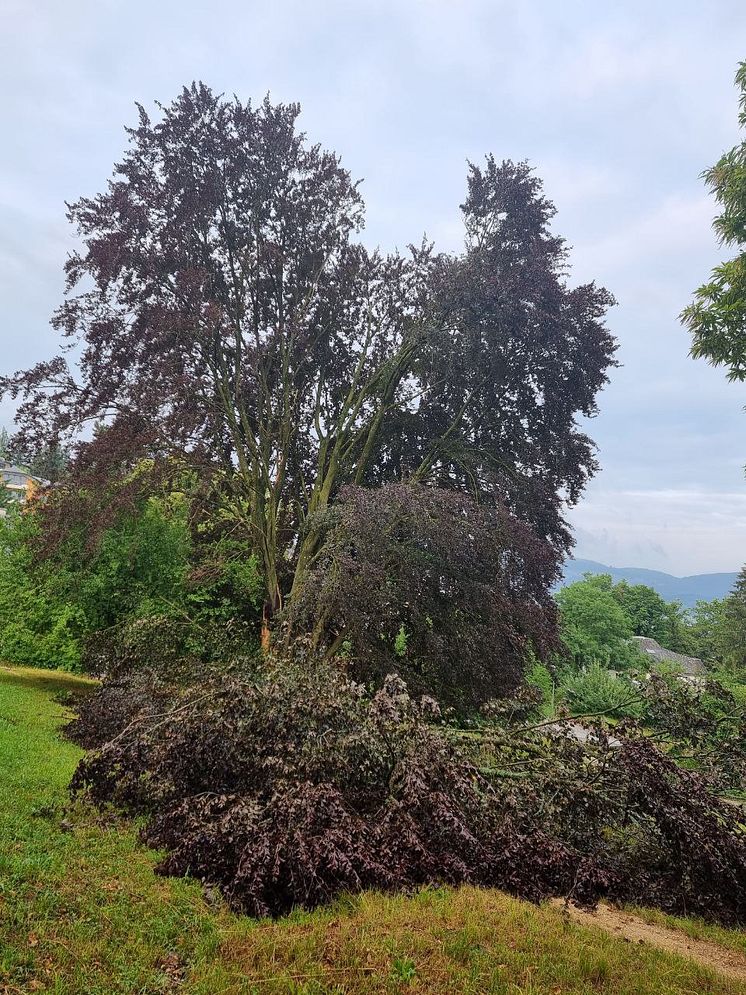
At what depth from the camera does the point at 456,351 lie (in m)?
9.47

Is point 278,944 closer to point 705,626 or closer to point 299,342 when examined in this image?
point 299,342

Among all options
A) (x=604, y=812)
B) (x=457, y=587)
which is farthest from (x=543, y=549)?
(x=604, y=812)

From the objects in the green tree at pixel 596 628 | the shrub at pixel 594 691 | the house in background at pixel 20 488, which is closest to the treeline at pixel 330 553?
the house in background at pixel 20 488

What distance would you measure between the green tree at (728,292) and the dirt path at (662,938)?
8226 mm

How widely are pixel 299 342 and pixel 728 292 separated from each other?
23.8 ft

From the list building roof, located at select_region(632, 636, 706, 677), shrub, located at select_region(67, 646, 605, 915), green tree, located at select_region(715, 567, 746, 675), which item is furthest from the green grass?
building roof, located at select_region(632, 636, 706, 677)

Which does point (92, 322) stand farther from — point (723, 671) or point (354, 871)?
point (723, 671)

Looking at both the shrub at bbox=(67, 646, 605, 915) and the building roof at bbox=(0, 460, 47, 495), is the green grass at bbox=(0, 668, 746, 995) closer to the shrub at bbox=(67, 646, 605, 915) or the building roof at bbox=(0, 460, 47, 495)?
the shrub at bbox=(67, 646, 605, 915)

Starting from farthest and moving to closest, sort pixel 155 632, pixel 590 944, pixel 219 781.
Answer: pixel 155 632
pixel 219 781
pixel 590 944

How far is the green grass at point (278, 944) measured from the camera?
2893mm

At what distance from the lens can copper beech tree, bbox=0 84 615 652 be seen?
9.16m

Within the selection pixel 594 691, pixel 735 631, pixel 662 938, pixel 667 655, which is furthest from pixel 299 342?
pixel 667 655

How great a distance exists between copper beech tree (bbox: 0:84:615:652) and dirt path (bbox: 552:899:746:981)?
548cm

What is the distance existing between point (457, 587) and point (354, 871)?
156 inches
